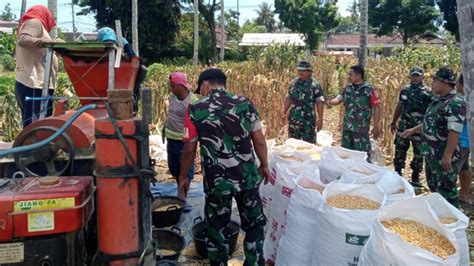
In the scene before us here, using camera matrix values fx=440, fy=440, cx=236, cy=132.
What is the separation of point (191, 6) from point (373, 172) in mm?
32238

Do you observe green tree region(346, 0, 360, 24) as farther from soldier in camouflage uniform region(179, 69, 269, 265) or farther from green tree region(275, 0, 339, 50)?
soldier in camouflage uniform region(179, 69, 269, 265)

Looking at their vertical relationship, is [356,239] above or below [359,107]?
below

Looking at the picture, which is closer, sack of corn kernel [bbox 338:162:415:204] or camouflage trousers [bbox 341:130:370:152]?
sack of corn kernel [bbox 338:162:415:204]

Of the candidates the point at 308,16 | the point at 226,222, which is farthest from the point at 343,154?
the point at 308,16

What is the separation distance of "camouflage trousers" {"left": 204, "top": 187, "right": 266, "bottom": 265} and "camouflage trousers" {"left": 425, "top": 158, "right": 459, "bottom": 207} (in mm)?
2285

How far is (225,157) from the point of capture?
3158 millimetres

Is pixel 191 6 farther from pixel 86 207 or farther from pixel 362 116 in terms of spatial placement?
pixel 86 207

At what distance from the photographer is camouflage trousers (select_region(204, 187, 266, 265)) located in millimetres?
3254

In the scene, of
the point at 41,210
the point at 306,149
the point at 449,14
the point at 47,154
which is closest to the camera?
the point at 41,210

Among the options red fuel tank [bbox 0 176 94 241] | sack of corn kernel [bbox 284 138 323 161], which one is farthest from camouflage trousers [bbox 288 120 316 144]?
red fuel tank [bbox 0 176 94 241]

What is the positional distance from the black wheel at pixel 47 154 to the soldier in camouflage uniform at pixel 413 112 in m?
4.79

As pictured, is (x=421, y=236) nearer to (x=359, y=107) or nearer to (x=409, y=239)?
(x=409, y=239)

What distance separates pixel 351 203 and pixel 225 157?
0.92 metres

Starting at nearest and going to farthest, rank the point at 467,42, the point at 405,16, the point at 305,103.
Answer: the point at 467,42 → the point at 305,103 → the point at 405,16
